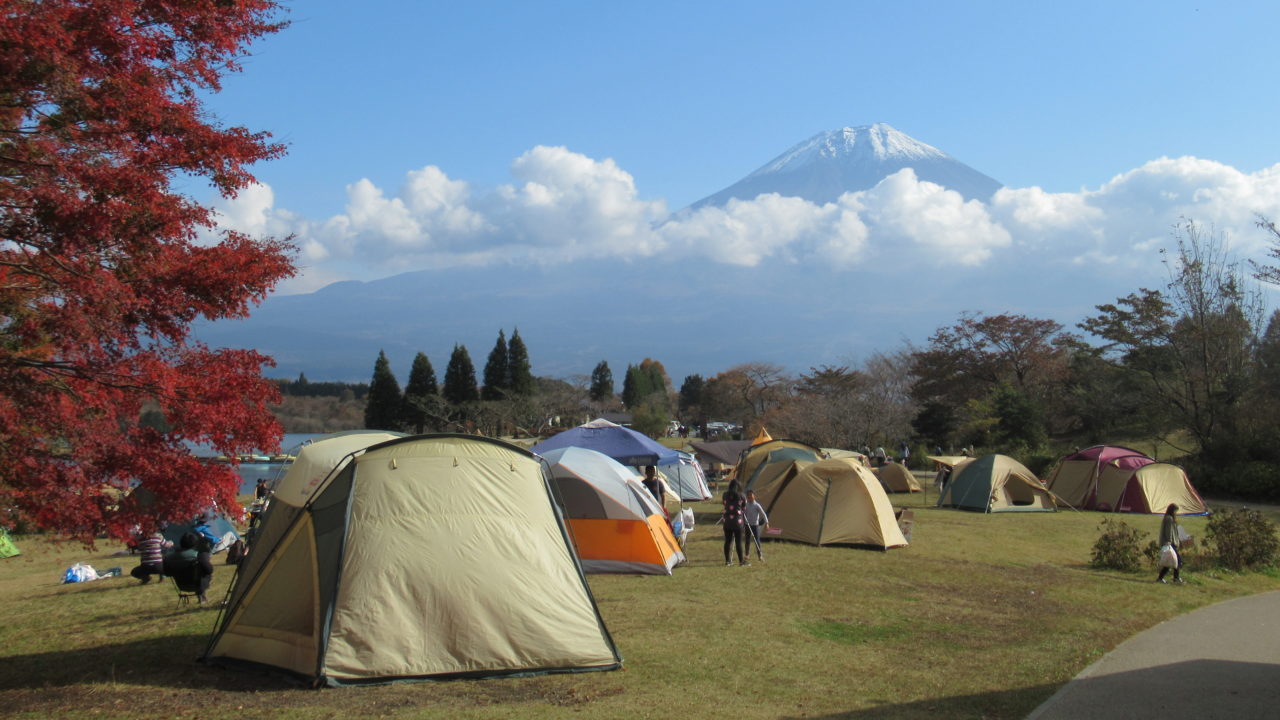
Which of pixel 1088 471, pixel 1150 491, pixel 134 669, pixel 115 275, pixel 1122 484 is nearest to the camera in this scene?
pixel 115 275

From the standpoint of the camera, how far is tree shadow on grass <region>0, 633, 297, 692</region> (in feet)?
22.8

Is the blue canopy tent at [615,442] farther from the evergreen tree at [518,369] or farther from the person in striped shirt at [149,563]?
the evergreen tree at [518,369]

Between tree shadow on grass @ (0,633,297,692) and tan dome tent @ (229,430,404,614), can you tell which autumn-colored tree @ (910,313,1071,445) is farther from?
tree shadow on grass @ (0,633,297,692)

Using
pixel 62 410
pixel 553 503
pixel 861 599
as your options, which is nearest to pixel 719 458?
pixel 861 599

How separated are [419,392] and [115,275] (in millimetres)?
56792

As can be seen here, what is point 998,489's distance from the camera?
77.6ft

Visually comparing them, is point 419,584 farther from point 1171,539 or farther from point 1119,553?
point 1119,553

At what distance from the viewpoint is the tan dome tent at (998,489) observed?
23531 millimetres

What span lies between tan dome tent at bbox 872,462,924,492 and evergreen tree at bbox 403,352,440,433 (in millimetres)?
36289

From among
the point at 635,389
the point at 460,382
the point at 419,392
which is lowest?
the point at 419,392

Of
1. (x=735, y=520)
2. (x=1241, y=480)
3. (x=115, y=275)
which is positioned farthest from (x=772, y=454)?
(x=115, y=275)

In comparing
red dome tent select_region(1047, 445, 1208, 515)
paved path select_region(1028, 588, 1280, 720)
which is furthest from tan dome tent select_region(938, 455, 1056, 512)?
paved path select_region(1028, 588, 1280, 720)

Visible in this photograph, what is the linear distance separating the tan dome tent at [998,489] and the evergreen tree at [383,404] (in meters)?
43.5

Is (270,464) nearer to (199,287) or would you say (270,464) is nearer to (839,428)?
(839,428)
